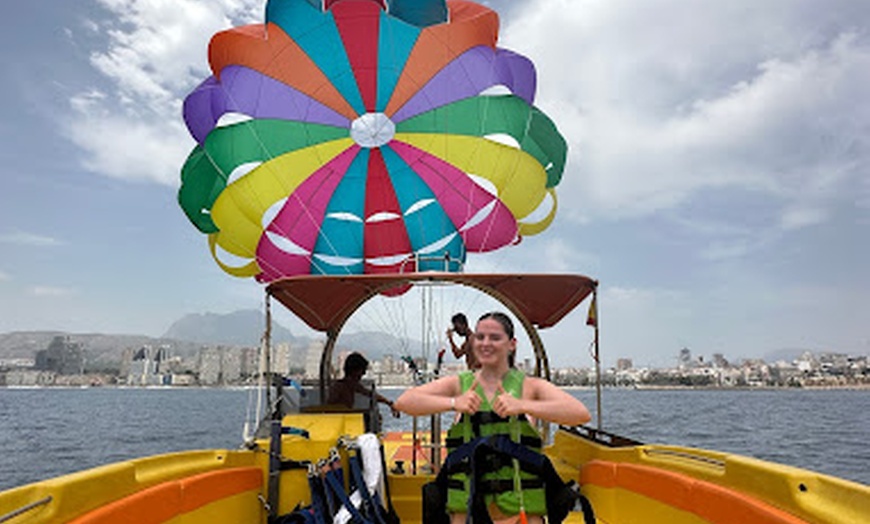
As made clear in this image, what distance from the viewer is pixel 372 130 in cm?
888

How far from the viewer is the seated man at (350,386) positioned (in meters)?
5.54

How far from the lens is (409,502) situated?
4.93m

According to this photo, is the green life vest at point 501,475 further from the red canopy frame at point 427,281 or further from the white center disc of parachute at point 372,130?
the white center disc of parachute at point 372,130

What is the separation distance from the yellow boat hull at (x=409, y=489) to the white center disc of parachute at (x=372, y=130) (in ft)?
17.7

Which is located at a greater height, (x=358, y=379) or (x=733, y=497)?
(x=358, y=379)

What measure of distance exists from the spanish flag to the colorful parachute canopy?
11.9 feet

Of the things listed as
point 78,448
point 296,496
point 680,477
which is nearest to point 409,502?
point 296,496

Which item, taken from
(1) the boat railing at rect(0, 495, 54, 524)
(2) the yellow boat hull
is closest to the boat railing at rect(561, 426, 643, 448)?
(2) the yellow boat hull

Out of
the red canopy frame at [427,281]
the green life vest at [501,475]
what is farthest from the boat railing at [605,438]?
the green life vest at [501,475]

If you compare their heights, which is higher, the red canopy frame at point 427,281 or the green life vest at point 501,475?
the red canopy frame at point 427,281

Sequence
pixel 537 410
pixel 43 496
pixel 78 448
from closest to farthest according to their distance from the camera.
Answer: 1. pixel 537 410
2. pixel 43 496
3. pixel 78 448

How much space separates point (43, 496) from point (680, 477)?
348 centimetres

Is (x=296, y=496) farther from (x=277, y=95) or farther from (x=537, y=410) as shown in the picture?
(x=277, y=95)

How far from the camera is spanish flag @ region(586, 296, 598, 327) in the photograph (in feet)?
Result: 17.4
